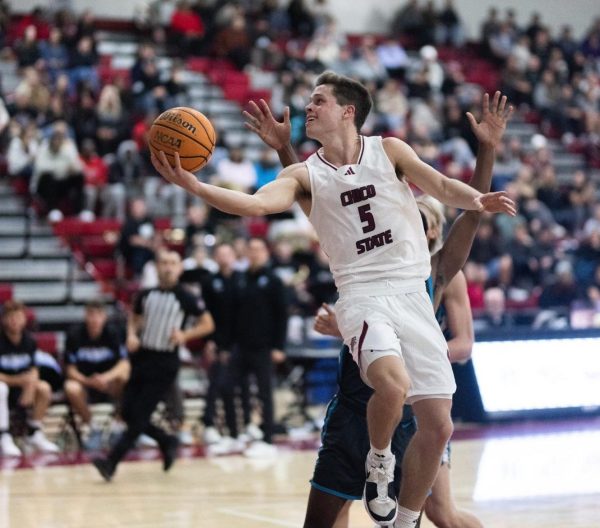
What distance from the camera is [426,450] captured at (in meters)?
5.29

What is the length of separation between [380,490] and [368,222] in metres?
1.20

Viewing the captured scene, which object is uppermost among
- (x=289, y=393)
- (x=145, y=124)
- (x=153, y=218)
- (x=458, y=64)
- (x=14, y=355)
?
(x=458, y=64)

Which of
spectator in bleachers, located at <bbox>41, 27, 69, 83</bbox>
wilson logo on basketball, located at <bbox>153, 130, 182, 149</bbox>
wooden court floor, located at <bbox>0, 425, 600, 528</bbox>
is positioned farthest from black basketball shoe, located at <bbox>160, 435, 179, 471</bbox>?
spectator in bleachers, located at <bbox>41, 27, 69, 83</bbox>

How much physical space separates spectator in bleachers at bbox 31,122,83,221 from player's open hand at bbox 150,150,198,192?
11.0 m

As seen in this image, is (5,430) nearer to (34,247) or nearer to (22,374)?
(22,374)

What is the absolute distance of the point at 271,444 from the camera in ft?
38.6

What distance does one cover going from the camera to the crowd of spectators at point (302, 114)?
16.3 metres

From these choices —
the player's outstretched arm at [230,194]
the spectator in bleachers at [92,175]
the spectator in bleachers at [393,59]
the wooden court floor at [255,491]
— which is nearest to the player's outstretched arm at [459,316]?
the player's outstretched arm at [230,194]

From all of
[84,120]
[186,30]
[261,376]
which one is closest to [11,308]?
[261,376]

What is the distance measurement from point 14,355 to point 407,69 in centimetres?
1458

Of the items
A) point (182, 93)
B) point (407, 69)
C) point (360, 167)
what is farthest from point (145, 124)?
point (360, 167)

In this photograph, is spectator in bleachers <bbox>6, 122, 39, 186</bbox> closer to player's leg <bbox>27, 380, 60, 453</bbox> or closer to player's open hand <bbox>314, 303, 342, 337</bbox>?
player's leg <bbox>27, 380, 60, 453</bbox>

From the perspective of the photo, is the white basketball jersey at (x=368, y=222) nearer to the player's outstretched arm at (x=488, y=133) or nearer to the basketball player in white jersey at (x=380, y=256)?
the basketball player in white jersey at (x=380, y=256)

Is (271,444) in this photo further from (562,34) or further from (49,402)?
(562,34)
